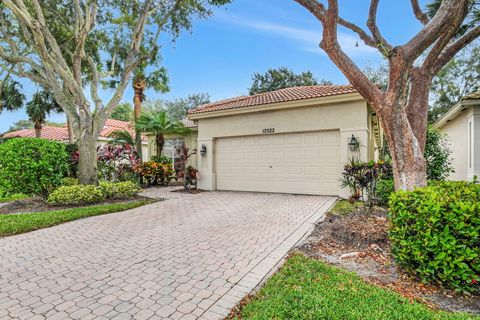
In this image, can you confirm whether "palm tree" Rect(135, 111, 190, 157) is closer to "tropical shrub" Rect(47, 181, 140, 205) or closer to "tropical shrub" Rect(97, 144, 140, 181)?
"tropical shrub" Rect(97, 144, 140, 181)

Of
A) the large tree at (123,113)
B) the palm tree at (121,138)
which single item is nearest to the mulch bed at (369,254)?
the palm tree at (121,138)

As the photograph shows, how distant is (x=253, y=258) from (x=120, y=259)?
2129 mm

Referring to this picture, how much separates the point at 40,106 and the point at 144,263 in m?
20.4

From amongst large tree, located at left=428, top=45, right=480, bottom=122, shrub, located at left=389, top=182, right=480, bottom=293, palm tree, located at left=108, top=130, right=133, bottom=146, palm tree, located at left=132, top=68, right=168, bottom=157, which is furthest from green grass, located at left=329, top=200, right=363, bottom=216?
large tree, located at left=428, top=45, right=480, bottom=122

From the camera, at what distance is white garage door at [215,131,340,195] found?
10414mm

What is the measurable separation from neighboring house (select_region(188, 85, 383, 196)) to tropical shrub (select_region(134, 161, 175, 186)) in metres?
2.64

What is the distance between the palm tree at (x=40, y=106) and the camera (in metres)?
19.1

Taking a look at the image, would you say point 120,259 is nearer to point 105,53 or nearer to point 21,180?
point 21,180

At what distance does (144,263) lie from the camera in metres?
4.19

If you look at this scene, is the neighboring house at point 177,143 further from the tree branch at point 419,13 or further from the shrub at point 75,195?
the tree branch at point 419,13

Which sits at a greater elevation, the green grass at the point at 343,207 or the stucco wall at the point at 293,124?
the stucco wall at the point at 293,124

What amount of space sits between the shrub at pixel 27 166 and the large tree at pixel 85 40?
1.26m

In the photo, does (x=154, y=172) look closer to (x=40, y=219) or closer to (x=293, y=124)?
(x=40, y=219)

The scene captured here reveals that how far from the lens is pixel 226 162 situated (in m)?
12.8
